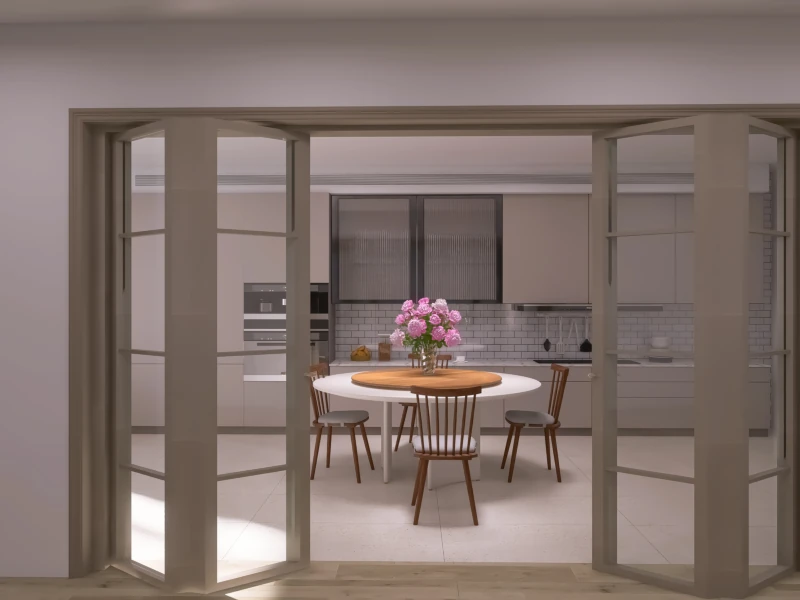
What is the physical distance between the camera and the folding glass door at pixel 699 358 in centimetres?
306

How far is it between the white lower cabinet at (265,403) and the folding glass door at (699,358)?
162 cm

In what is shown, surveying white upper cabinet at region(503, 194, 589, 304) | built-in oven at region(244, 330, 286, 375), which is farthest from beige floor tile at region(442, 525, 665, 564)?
white upper cabinet at region(503, 194, 589, 304)

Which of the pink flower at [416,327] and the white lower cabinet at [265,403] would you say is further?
the pink flower at [416,327]

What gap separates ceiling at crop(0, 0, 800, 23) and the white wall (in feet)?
0.20

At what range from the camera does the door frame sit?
10.5ft

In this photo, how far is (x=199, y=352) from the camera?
3.09 m

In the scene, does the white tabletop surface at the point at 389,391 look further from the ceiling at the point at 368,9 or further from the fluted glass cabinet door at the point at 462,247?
the ceiling at the point at 368,9

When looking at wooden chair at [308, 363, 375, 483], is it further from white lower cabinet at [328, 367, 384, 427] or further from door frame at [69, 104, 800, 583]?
door frame at [69, 104, 800, 583]

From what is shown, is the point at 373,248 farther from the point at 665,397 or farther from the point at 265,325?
the point at 665,397

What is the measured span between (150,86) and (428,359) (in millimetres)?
2782

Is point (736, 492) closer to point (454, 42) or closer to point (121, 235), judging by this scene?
point (454, 42)

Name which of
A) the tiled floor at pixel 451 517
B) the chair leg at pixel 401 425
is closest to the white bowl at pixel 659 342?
the tiled floor at pixel 451 517

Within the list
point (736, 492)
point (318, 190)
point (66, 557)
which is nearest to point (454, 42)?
point (736, 492)

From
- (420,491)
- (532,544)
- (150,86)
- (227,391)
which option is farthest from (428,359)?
(150,86)
